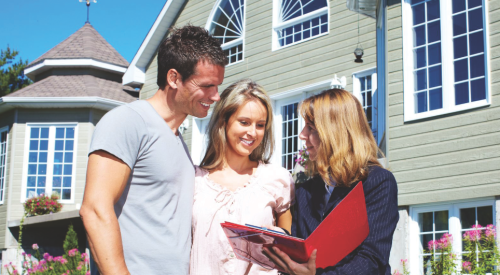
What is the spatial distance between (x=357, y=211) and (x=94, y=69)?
51.8 ft

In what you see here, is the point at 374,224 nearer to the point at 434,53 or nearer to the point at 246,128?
the point at 246,128

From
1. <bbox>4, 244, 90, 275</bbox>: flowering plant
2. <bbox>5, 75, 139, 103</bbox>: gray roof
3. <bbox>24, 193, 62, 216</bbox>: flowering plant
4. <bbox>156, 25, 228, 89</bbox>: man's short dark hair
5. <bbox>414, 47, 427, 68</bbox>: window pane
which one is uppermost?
<bbox>5, 75, 139, 103</bbox>: gray roof

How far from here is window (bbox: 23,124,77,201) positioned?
15570 mm

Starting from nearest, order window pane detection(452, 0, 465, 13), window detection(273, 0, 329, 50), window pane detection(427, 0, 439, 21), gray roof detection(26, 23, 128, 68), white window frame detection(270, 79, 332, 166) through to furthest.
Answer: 1. window pane detection(452, 0, 465, 13)
2. window pane detection(427, 0, 439, 21)
3. white window frame detection(270, 79, 332, 166)
4. window detection(273, 0, 329, 50)
5. gray roof detection(26, 23, 128, 68)

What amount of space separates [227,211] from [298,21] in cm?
876

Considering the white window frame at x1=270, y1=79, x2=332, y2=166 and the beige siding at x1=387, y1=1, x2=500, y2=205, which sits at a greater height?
the white window frame at x1=270, y1=79, x2=332, y2=166

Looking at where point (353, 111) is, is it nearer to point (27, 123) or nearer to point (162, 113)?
point (162, 113)

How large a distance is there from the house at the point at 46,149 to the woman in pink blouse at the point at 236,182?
12.5 metres

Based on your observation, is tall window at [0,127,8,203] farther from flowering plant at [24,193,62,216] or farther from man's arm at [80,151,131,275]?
man's arm at [80,151,131,275]

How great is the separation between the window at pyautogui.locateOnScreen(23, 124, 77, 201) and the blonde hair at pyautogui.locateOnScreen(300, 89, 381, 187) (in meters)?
13.7

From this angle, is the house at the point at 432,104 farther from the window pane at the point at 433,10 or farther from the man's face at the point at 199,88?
the man's face at the point at 199,88

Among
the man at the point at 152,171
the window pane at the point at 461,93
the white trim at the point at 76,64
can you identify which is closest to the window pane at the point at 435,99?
the window pane at the point at 461,93

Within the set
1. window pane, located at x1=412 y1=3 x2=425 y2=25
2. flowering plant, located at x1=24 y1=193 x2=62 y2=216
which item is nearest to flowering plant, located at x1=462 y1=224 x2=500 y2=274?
window pane, located at x1=412 y1=3 x2=425 y2=25

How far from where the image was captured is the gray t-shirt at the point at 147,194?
256 cm
